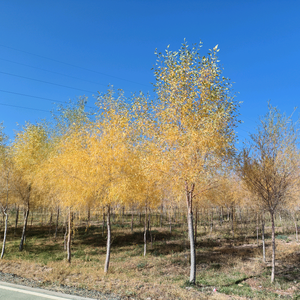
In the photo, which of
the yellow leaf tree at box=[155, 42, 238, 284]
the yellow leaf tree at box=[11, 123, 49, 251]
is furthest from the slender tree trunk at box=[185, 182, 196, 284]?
the yellow leaf tree at box=[11, 123, 49, 251]

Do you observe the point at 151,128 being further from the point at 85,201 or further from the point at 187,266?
the point at 187,266

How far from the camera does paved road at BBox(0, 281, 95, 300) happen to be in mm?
5711

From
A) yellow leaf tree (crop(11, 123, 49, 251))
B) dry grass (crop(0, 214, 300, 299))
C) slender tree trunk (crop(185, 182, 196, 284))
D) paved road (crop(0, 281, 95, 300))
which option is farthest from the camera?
yellow leaf tree (crop(11, 123, 49, 251))

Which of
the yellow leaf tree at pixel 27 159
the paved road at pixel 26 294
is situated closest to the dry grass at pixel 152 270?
the paved road at pixel 26 294

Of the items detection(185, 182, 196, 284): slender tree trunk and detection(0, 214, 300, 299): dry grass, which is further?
detection(185, 182, 196, 284): slender tree trunk

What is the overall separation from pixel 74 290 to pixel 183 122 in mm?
7052

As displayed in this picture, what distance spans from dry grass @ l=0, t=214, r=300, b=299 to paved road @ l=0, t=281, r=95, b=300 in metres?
0.95

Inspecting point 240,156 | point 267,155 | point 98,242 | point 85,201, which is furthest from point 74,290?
point 98,242

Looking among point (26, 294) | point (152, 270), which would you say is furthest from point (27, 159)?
point (26, 294)

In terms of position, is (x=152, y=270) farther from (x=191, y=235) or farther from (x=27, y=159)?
(x=27, y=159)

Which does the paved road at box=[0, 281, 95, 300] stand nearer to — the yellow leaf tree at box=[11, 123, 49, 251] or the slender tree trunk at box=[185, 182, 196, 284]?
the slender tree trunk at box=[185, 182, 196, 284]

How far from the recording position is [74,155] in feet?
38.2

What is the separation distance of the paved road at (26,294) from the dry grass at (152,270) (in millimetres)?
945

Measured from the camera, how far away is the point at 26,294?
5.96 m
